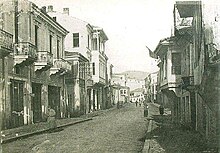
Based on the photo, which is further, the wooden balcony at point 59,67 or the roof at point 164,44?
the wooden balcony at point 59,67

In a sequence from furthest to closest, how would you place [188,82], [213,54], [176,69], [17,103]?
[176,69] → [17,103] → [188,82] → [213,54]

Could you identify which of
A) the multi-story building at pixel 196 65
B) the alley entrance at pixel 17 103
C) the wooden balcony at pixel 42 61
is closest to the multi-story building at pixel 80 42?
the wooden balcony at pixel 42 61

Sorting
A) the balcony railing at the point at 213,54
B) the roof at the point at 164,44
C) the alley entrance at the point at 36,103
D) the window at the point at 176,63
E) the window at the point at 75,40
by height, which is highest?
the window at the point at 75,40

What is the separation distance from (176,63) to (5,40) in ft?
31.8

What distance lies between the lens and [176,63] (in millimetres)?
20422

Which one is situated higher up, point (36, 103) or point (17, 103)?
point (17, 103)

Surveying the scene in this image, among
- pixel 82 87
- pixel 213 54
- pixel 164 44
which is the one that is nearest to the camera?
pixel 213 54

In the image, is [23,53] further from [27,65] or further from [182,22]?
[182,22]

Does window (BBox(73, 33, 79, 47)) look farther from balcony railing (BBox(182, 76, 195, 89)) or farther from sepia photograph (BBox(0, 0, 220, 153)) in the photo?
balcony railing (BBox(182, 76, 195, 89))

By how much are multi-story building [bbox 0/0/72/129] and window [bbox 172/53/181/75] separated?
7.66 m

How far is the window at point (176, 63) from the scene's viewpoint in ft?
66.4

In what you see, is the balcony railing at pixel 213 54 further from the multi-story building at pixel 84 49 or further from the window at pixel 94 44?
the window at pixel 94 44

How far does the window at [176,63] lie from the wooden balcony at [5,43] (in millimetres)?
9201

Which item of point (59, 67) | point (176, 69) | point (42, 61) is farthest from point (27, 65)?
point (176, 69)
